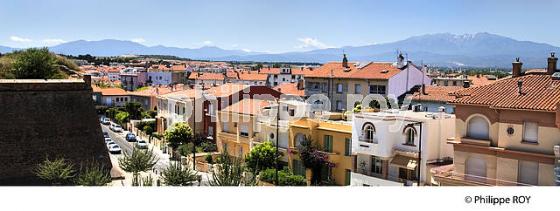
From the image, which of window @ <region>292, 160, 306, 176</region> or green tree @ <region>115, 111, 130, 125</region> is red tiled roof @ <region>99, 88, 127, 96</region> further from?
window @ <region>292, 160, 306, 176</region>

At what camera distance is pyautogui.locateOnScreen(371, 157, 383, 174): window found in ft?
28.1

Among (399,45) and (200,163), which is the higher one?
(399,45)

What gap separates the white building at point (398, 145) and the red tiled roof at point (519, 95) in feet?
3.38

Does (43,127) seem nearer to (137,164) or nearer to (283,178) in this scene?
(137,164)

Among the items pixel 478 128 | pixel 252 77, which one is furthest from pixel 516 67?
pixel 252 77

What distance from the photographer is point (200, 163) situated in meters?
10.1

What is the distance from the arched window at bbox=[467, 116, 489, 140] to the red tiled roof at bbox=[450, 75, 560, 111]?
199 millimetres
